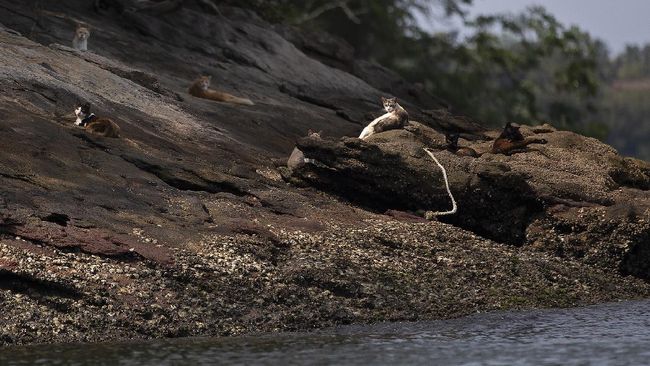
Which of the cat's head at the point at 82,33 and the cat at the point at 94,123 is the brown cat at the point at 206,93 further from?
the cat at the point at 94,123

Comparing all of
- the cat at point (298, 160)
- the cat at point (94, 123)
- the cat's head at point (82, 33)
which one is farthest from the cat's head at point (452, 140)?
the cat's head at point (82, 33)

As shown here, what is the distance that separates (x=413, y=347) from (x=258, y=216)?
4884mm

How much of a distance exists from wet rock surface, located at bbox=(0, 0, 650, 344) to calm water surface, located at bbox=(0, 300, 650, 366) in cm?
61

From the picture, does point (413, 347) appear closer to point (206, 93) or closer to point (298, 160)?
point (298, 160)

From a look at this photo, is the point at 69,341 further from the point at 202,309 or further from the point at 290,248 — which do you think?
the point at 290,248

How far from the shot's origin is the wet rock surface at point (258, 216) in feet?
48.6

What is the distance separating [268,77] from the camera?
28.7 metres

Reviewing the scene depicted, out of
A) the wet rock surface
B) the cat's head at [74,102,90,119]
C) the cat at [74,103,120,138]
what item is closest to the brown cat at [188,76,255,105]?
the wet rock surface

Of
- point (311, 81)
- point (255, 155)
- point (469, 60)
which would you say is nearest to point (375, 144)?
point (255, 155)

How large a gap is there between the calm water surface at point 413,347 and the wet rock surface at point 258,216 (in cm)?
61

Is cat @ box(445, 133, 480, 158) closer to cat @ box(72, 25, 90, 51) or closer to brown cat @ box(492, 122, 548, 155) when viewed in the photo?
brown cat @ box(492, 122, 548, 155)

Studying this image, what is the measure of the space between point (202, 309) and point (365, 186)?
5613mm

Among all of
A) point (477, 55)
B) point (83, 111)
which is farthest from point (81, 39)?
point (477, 55)

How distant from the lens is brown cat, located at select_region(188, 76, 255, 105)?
81.8ft
